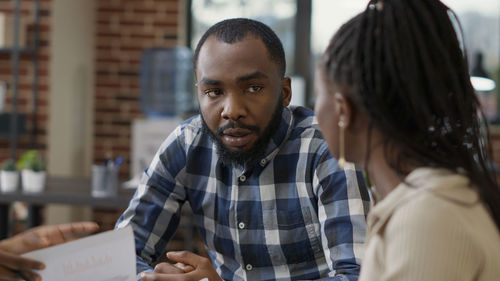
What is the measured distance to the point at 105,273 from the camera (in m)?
1.06

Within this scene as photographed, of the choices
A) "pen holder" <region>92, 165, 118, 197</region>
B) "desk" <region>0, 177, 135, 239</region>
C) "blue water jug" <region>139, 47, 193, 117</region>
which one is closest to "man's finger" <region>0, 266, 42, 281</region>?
"desk" <region>0, 177, 135, 239</region>

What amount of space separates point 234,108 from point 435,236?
1.92 ft

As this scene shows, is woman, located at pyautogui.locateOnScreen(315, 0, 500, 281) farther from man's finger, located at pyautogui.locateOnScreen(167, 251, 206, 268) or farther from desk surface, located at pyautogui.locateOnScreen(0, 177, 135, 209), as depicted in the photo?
desk surface, located at pyautogui.locateOnScreen(0, 177, 135, 209)

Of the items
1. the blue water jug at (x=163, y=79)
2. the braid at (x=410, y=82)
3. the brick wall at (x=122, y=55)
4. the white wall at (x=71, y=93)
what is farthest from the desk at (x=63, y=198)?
the braid at (x=410, y=82)

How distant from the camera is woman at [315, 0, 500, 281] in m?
0.71

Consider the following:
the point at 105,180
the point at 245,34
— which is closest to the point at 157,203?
the point at 245,34

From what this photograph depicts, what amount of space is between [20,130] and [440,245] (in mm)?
3499

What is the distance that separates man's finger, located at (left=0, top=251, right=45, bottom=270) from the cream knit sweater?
560 millimetres

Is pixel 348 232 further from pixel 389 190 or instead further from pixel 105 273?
pixel 105 273

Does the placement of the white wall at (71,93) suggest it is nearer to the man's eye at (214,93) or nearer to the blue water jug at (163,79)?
the blue water jug at (163,79)

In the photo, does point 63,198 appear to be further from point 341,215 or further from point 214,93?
point 341,215

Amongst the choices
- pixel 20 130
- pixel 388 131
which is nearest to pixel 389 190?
pixel 388 131

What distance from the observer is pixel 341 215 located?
1175 millimetres

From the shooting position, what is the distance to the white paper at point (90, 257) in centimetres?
103
